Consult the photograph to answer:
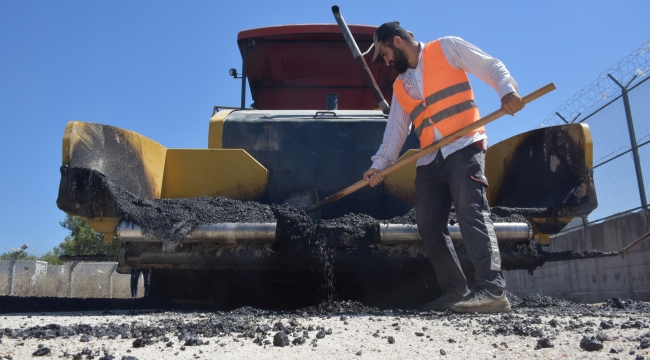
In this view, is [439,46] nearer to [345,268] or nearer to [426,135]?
[426,135]

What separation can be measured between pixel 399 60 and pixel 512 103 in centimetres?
78

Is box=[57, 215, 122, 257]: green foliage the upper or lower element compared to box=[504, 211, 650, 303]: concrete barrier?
upper

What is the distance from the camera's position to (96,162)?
135 inches

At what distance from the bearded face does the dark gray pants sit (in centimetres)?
60

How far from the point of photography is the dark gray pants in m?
2.87

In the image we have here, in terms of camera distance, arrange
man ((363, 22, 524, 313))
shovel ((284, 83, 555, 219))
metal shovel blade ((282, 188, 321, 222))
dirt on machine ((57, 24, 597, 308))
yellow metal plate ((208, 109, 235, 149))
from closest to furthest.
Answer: man ((363, 22, 524, 313)) < shovel ((284, 83, 555, 219)) < dirt on machine ((57, 24, 597, 308)) < metal shovel blade ((282, 188, 321, 222)) < yellow metal plate ((208, 109, 235, 149))

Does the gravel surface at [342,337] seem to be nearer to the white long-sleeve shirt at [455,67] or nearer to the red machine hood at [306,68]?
the white long-sleeve shirt at [455,67]

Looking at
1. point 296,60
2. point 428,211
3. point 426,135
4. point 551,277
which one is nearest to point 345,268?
point 428,211

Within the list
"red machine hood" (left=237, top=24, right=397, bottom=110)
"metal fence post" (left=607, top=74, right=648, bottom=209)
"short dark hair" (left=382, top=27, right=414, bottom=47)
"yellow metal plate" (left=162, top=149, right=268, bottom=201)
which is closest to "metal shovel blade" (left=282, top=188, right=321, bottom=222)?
"yellow metal plate" (left=162, top=149, right=268, bottom=201)

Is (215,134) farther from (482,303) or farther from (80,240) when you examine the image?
(80,240)

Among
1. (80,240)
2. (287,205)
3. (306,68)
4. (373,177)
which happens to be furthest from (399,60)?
(80,240)

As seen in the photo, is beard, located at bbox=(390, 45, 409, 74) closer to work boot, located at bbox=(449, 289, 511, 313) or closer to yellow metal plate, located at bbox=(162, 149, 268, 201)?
yellow metal plate, located at bbox=(162, 149, 268, 201)

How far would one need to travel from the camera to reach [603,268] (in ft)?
22.3

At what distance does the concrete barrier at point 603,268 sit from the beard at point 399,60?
12.9 ft
